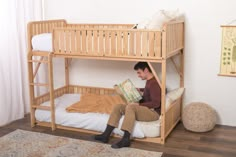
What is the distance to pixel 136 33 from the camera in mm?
3168

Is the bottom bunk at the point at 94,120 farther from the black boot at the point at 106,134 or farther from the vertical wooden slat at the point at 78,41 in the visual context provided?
the vertical wooden slat at the point at 78,41

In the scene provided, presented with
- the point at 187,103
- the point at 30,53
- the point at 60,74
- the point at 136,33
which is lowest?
the point at 187,103

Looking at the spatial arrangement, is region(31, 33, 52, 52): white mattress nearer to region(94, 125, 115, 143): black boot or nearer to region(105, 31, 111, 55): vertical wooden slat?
region(105, 31, 111, 55): vertical wooden slat

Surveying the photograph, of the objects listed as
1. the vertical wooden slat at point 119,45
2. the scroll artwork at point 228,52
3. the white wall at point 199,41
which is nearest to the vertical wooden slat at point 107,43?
the vertical wooden slat at point 119,45

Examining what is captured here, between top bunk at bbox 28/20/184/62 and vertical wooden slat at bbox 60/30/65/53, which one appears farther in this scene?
vertical wooden slat at bbox 60/30/65/53

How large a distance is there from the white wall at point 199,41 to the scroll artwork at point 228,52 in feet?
0.19

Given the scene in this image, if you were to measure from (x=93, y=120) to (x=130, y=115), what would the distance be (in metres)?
0.51

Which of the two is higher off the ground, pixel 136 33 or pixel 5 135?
pixel 136 33

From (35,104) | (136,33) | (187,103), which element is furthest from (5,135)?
(187,103)

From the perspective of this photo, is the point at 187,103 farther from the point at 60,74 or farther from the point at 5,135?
the point at 5,135

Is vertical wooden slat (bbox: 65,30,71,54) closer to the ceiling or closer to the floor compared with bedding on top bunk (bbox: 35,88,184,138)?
closer to the ceiling

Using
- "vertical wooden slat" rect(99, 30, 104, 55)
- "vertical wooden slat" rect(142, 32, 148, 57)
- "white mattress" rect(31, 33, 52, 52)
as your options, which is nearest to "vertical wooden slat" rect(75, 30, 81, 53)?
"vertical wooden slat" rect(99, 30, 104, 55)

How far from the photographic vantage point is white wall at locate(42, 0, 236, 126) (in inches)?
145

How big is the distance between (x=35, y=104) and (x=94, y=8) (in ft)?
4.98
